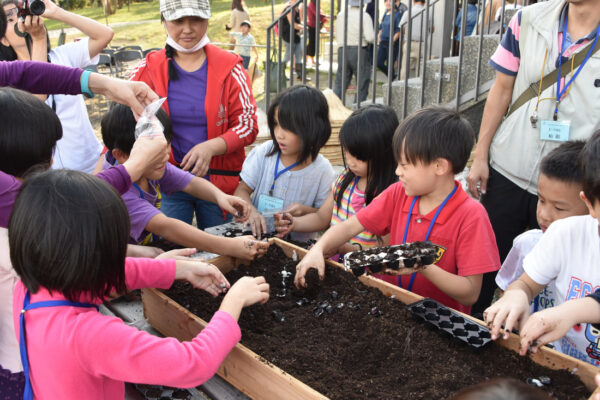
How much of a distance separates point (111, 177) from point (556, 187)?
5.37 ft

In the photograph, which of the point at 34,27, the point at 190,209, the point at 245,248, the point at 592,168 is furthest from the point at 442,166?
the point at 34,27

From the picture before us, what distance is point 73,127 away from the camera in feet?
9.29

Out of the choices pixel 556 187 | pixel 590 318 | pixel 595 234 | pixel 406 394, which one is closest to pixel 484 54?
pixel 556 187

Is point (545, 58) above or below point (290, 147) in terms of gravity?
above

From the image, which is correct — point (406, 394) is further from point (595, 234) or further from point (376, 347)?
point (595, 234)

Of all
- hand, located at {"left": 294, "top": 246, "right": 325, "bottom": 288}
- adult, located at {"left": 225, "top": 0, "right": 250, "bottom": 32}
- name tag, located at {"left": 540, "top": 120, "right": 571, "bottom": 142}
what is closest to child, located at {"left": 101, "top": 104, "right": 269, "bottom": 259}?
hand, located at {"left": 294, "top": 246, "right": 325, "bottom": 288}

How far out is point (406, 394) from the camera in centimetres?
131

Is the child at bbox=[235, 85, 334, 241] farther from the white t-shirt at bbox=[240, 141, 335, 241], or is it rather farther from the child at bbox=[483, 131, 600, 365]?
the child at bbox=[483, 131, 600, 365]

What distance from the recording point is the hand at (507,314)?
1438 mm

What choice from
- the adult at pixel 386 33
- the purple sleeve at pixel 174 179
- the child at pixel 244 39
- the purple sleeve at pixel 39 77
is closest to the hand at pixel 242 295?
the purple sleeve at pixel 174 179

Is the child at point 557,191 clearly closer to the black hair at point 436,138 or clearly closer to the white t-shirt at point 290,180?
the black hair at point 436,138

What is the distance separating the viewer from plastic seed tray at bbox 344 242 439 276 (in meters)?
1.54

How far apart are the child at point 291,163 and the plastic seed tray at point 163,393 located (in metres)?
1.04

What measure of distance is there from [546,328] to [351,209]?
1172 millimetres
